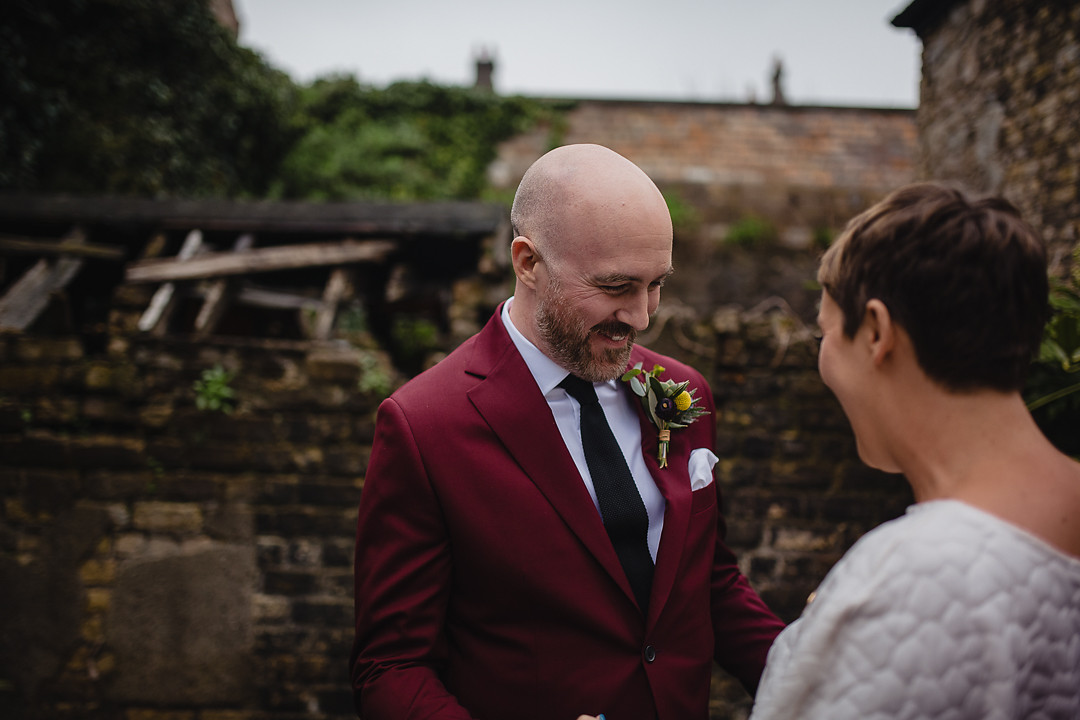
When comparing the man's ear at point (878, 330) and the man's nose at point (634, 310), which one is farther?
the man's nose at point (634, 310)

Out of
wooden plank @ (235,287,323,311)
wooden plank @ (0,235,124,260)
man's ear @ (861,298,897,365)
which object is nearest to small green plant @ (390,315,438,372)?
wooden plank @ (235,287,323,311)

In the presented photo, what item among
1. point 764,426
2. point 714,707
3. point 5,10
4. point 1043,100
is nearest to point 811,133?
point 1043,100

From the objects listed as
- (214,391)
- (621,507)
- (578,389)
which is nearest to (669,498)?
(621,507)

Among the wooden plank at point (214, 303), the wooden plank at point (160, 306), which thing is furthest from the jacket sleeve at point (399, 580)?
the wooden plank at point (160, 306)

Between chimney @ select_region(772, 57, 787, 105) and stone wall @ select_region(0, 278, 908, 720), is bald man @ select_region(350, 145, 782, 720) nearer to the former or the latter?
stone wall @ select_region(0, 278, 908, 720)

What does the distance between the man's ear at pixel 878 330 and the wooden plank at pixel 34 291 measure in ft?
13.7

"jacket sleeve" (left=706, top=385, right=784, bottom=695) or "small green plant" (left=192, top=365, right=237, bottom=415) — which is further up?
"small green plant" (left=192, top=365, right=237, bottom=415)

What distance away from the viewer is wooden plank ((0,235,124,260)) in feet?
12.8

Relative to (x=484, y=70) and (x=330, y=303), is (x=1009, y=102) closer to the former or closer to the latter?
(x=330, y=303)

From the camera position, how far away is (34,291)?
366 cm

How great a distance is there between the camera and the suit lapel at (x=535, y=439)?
1450 mm

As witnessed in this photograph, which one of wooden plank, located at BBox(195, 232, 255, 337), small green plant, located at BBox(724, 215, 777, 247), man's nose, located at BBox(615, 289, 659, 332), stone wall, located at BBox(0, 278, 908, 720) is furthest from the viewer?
small green plant, located at BBox(724, 215, 777, 247)

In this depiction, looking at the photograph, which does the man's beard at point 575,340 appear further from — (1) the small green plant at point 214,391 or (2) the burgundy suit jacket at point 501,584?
(1) the small green plant at point 214,391

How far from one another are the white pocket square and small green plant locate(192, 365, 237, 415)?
279 centimetres
